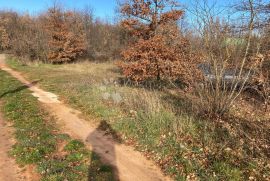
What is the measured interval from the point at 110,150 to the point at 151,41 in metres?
6.85

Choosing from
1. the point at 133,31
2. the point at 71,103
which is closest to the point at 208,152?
the point at 71,103

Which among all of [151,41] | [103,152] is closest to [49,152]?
[103,152]

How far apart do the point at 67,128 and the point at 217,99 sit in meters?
4.58

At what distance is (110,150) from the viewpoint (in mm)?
6387

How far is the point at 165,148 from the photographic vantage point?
6047 mm

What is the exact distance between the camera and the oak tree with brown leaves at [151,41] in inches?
460

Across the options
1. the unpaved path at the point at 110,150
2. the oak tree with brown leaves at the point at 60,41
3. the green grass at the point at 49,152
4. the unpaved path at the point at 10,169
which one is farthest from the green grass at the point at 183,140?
the oak tree with brown leaves at the point at 60,41

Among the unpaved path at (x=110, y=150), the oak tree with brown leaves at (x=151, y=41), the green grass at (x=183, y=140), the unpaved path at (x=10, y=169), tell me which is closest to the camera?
the unpaved path at (x=10, y=169)

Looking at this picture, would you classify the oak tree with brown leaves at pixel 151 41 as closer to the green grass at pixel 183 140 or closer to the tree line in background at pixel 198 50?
the tree line in background at pixel 198 50

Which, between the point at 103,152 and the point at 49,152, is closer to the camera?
the point at 49,152

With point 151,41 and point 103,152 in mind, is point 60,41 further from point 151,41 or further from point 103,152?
point 103,152

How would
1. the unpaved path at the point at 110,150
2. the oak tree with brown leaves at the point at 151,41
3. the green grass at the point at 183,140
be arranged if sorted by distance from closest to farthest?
the green grass at the point at 183,140 < the unpaved path at the point at 110,150 < the oak tree with brown leaves at the point at 151,41

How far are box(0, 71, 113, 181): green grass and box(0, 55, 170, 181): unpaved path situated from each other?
0.28 metres

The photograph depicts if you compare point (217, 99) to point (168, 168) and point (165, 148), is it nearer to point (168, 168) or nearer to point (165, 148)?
point (165, 148)
